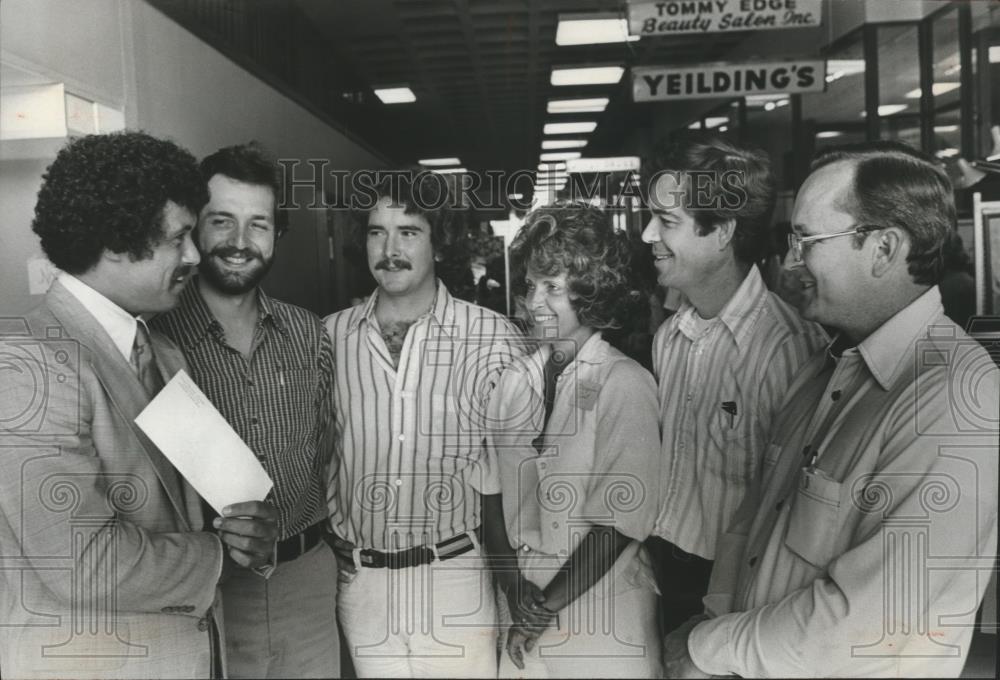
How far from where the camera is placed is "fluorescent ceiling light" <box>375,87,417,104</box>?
2.28 m

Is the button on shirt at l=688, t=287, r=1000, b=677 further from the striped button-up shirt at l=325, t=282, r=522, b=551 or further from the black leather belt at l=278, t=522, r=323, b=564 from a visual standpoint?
the black leather belt at l=278, t=522, r=323, b=564

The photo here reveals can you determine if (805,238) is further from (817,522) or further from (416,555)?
(416,555)

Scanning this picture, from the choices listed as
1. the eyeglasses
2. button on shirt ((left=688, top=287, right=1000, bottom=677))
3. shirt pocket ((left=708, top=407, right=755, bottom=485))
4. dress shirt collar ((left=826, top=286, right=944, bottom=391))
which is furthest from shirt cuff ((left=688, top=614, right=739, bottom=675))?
the eyeglasses

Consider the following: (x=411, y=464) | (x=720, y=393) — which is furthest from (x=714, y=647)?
(x=411, y=464)

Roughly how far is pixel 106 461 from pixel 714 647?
1553 millimetres

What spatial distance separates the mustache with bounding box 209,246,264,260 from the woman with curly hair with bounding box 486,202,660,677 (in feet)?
2.42

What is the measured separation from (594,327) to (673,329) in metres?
0.22

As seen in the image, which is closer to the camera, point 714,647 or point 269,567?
point 714,647

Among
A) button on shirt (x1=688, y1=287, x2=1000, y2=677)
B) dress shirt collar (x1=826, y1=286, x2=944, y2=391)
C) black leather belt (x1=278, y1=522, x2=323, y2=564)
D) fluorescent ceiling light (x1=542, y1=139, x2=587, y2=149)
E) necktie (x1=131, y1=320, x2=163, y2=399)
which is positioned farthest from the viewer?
black leather belt (x1=278, y1=522, x2=323, y2=564)

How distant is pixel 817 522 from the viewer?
193 centimetres

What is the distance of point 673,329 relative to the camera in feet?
7.37

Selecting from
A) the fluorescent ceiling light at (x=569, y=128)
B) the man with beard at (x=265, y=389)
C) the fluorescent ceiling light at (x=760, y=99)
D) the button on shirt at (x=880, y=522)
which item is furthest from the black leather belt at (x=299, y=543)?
the fluorescent ceiling light at (x=760, y=99)

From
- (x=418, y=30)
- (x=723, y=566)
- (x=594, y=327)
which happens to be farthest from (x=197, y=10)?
(x=723, y=566)

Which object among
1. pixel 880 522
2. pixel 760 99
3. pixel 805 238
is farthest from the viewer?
pixel 760 99
